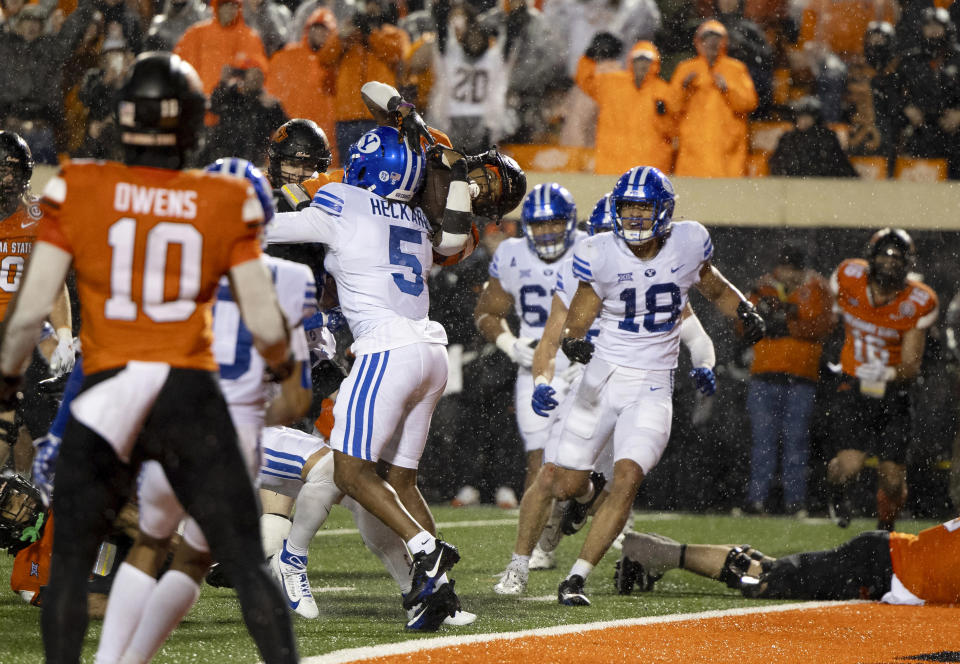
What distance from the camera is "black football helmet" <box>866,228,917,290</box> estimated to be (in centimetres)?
854

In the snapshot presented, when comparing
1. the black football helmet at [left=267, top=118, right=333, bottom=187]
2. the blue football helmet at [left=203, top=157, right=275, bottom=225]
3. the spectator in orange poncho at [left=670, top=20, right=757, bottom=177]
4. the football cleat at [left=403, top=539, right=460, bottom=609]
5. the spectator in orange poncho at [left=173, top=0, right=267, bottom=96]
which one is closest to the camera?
the blue football helmet at [left=203, top=157, right=275, bottom=225]

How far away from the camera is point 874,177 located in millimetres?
10664

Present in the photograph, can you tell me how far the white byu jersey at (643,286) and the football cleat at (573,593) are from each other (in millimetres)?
950

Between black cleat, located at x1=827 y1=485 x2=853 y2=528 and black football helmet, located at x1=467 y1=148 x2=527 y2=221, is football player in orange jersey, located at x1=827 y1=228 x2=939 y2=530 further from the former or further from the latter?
black football helmet, located at x1=467 y1=148 x2=527 y2=221

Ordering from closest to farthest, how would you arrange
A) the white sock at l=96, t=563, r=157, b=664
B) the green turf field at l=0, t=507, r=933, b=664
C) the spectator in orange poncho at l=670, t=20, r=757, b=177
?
the white sock at l=96, t=563, r=157, b=664 < the green turf field at l=0, t=507, r=933, b=664 < the spectator in orange poncho at l=670, t=20, r=757, b=177

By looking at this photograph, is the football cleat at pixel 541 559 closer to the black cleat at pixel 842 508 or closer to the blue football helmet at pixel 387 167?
the blue football helmet at pixel 387 167

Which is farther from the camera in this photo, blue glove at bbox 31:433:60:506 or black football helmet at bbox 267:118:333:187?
black football helmet at bbox 267:118:333:187

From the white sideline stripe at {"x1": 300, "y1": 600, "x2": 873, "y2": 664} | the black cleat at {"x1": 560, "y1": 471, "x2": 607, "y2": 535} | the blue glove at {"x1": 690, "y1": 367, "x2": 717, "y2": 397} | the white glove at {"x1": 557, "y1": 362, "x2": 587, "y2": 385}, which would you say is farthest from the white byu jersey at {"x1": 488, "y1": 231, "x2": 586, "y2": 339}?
the white sideline stripe at {"x1": 300, "y1": 600, "x2": 873, "y2": 664}

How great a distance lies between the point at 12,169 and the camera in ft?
20.5

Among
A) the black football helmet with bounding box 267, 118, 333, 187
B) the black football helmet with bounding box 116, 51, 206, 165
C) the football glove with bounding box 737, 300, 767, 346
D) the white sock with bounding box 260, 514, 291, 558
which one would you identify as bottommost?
the white sock with bounding box 260, 514, 291, 558

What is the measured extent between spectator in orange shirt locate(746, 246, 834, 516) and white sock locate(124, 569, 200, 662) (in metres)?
6.94

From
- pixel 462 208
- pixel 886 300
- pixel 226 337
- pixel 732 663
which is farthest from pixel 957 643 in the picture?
pixel 886 300

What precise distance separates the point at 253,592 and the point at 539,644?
1836mm

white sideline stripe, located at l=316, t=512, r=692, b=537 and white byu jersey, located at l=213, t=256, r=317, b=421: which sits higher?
white byu jersey, located at l=213, t=256, r=317, b=421
